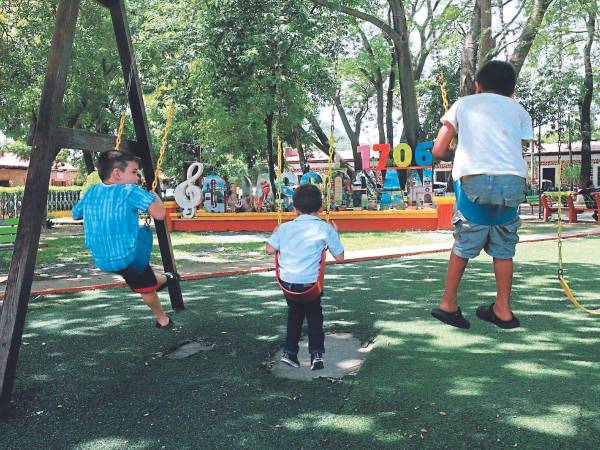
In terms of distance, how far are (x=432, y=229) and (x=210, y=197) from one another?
730 centimetres

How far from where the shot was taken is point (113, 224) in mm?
4125

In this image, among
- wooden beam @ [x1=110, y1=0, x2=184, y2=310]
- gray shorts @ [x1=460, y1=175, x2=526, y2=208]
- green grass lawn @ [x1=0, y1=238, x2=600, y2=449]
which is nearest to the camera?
green grass lawn @ [x1=0, y1=238, x2=600, y2=449]

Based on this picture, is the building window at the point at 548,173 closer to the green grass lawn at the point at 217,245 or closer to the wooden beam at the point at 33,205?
the green grass lawn at the point at 217,245

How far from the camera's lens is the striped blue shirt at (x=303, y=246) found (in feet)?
12.8

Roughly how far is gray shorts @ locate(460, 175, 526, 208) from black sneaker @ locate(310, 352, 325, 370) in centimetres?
144

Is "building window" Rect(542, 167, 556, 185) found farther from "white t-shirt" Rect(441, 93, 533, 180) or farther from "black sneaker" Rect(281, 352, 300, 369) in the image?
"black sneaker" Rect(281, 352, 300, 369)

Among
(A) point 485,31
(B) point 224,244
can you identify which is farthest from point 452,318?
(A) point 485,31

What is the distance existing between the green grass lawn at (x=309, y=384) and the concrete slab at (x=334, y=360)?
9cm

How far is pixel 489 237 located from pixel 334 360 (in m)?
1.38

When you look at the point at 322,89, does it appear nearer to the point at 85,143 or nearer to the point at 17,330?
the point at 85,143

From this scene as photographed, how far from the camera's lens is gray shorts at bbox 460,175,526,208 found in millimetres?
3420

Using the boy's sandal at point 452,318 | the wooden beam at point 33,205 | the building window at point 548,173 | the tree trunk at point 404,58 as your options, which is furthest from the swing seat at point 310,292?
the building window at point 548,173

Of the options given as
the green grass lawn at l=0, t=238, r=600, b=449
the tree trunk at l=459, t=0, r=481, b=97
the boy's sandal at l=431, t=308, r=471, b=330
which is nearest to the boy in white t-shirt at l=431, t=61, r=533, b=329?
the boy's sandal at l=431, t=308, r=471, b=330

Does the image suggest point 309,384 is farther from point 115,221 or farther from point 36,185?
point 36,185
